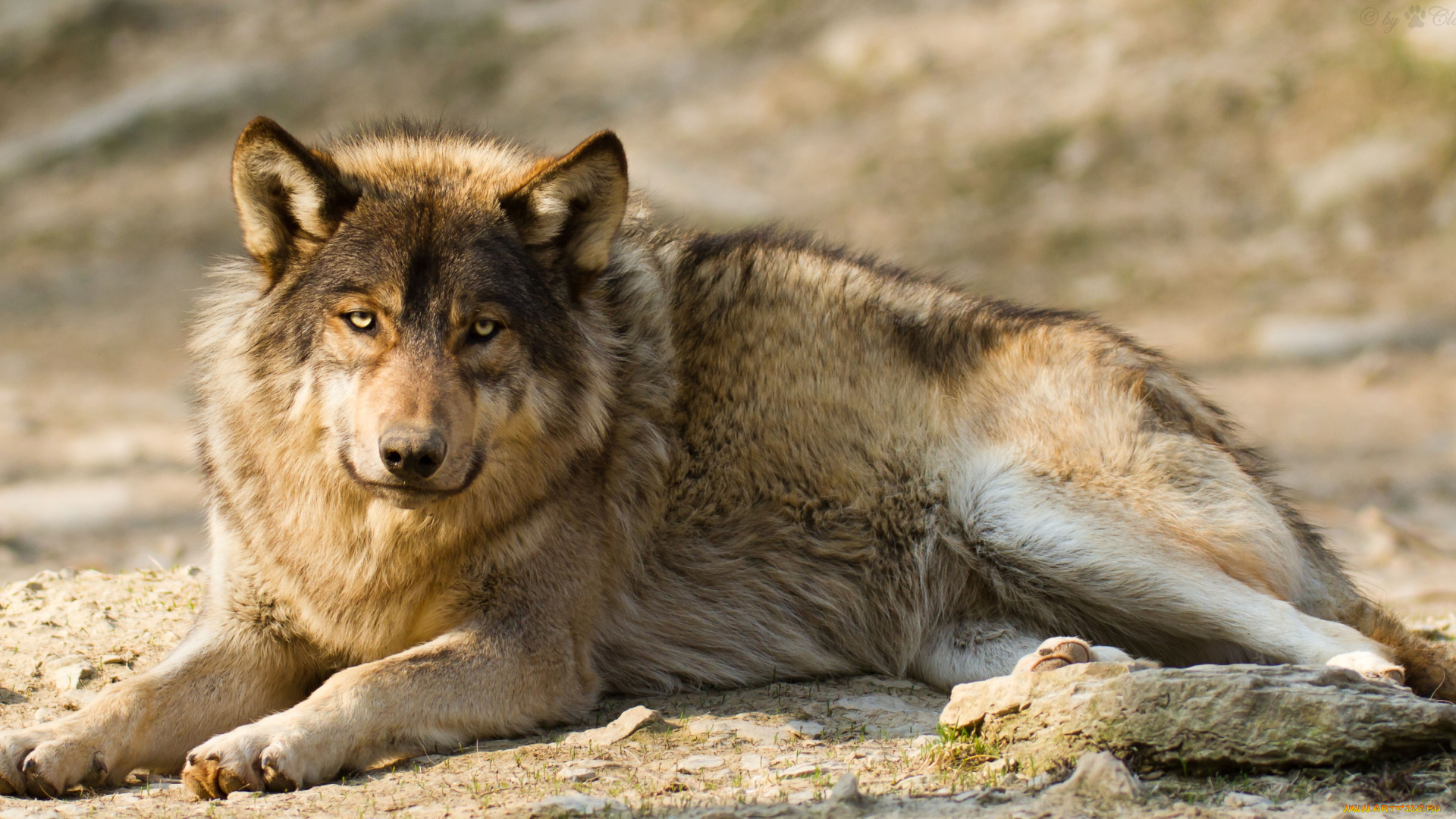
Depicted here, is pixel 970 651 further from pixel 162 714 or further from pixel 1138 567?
pixel 162 714

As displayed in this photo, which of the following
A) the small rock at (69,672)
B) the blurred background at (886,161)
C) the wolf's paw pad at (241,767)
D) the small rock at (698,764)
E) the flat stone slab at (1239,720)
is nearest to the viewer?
the flat stone slab at (1239,720)

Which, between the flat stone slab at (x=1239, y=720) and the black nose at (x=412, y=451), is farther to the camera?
the black nose at (x=412, y=451)

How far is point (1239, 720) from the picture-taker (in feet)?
9.87

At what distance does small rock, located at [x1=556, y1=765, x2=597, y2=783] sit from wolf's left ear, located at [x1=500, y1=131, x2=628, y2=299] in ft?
4.71

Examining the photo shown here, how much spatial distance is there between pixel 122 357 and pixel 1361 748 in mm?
9965

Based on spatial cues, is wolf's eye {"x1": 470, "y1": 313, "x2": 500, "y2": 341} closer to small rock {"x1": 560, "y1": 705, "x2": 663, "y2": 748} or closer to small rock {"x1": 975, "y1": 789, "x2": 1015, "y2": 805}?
small rock {"x1": 560, "y1": 705, "x2": 663, "y2": 748}

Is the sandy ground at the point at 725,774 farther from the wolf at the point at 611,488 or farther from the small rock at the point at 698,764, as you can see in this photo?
the wolf at the point at 611,488

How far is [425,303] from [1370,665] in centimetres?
282

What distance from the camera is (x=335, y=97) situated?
13500 millimetres

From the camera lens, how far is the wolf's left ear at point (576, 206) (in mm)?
3756

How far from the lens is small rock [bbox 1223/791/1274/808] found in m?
2.84

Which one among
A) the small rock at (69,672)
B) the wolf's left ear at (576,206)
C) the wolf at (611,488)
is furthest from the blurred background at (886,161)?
the wolf's left ear at (576,206)

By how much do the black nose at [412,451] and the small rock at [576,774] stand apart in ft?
2.78

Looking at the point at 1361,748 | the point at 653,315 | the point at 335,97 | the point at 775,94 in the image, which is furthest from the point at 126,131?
the point at 1361,748
